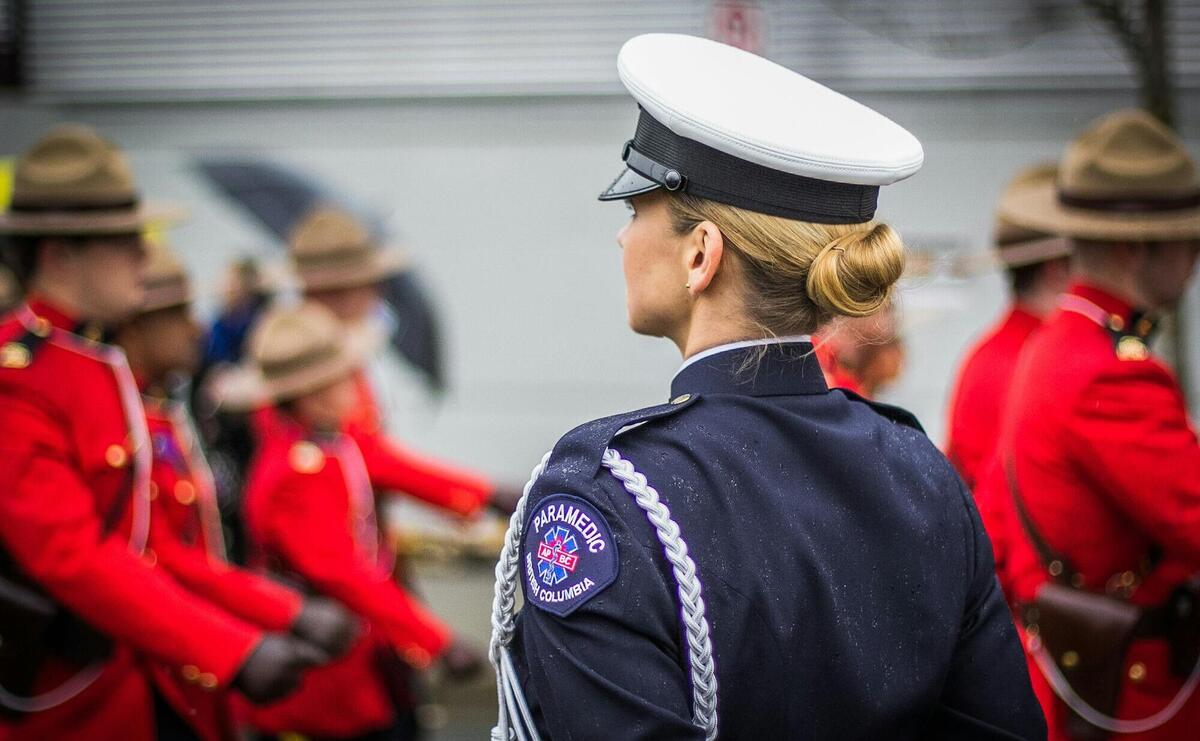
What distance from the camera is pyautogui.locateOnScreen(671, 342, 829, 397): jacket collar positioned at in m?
1.76

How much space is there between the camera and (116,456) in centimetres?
305

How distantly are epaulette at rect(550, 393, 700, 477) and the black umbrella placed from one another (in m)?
6.41

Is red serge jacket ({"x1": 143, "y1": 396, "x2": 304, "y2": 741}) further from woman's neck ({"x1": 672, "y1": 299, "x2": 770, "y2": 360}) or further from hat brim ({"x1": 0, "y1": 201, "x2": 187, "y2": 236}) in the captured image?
woman's neck ({"x1": 672, "y1": 299, "x2": 770, "y2": 360})

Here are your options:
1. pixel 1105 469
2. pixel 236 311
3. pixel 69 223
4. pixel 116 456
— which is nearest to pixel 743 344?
pixel 1105 469

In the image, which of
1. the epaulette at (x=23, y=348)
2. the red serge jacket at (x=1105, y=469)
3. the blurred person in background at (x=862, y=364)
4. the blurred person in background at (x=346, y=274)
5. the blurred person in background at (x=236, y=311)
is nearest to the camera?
the red serge jacket at (x=1105, y=469)

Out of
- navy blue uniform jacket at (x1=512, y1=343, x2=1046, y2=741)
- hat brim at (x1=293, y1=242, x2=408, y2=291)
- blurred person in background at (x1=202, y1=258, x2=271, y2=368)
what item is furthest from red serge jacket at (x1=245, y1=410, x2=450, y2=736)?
blurred person in background at (x1=202, y1=258, x2=271, y2=368)

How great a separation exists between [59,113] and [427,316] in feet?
9.14

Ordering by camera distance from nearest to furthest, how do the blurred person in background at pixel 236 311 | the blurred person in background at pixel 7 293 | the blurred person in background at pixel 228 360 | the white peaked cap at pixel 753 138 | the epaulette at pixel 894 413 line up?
1. the white peaked cap at pixel 753 138
2. the epaulette at pixel 894 413
3. the blurred person in background at pixel 7 293
4. the blurred person in background at pixel 228 360
5. the blurred person in background at pixel 236 311

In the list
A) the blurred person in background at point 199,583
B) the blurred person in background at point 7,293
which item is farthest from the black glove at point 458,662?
the blurred person in background at point 7,293

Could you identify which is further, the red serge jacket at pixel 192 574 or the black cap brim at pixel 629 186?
the red serge jacket at pixel 192 574

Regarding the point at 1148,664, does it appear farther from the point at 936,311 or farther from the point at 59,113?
the point at 59,113

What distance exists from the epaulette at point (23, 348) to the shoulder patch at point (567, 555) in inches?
69.6

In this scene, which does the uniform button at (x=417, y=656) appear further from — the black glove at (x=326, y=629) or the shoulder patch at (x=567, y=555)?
the shoulder patch at (x=567, y=555)

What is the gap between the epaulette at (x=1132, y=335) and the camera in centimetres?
299
